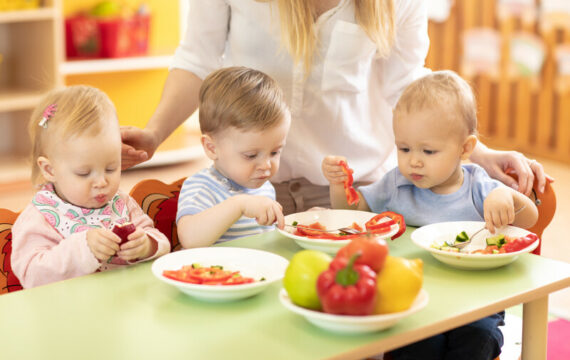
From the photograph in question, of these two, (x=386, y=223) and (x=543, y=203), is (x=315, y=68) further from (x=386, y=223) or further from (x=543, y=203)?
(x=543, y=203)

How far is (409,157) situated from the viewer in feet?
5.82

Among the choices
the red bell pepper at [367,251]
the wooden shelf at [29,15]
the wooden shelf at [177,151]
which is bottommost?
the wooden shelf at [177,151]

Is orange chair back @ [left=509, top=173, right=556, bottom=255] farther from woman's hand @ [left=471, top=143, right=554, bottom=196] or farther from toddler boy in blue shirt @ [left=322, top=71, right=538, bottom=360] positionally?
toddler boy in blue shirt @ [left=322, top=71, right=538, bottom=360]

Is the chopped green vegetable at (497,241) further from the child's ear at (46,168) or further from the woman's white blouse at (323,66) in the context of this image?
the child's ear at (46,168)

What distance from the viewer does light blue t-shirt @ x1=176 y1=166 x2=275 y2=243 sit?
5.47 feet

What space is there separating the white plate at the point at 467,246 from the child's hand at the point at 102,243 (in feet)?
1.84

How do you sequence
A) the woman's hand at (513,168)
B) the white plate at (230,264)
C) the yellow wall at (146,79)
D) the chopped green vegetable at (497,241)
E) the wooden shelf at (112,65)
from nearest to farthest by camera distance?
the white plate at (230,264) → the chopped green vegetable at (497,241) → the woman's hand at (513,168) → the wooden shelf at (112,65) → the yellow wall at (146,79)

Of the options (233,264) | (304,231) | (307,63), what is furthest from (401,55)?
(233,264)

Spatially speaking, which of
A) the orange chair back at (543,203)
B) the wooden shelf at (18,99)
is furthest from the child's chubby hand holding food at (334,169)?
the wooden shelf at (18,99)

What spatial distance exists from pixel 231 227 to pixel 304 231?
186 mm

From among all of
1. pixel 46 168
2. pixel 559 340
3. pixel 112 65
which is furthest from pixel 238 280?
pixel 112 65

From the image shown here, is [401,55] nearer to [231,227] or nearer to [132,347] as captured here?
[231,227]

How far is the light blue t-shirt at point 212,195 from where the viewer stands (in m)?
1.67

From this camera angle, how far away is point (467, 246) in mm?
1584
